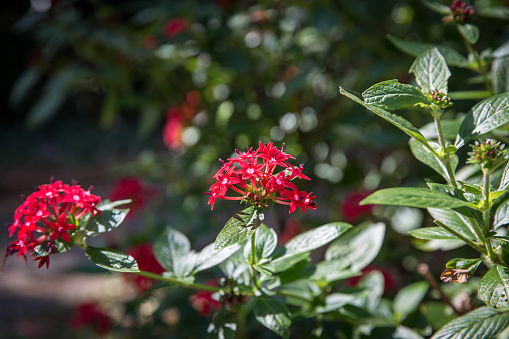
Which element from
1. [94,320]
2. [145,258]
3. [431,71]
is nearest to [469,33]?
[431,71]

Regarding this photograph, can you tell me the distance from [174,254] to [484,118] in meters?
0.52

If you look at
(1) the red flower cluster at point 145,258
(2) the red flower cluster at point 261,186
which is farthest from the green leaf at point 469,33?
(1) the red flower cluster at point 145,258

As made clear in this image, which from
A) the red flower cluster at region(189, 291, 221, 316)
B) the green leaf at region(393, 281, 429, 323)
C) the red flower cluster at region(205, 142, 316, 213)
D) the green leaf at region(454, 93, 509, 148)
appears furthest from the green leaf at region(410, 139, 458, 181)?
the red flower cluster at region(189, 291, 221, 316)

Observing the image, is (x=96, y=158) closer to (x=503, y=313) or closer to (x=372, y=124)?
(x=372, y=124)

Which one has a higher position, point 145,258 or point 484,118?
point 484,118

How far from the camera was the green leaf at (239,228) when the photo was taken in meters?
0.53

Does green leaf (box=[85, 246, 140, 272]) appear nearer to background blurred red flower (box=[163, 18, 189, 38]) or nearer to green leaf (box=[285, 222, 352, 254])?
green leaf (box=[285, 222, 352, 254])

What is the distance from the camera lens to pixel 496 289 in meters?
0.55

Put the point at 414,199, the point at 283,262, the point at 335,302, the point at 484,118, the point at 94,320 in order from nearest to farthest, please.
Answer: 1. the point at 414,199
2. the point at 484,118
3. the point at 283,262
4. the point at 335,302
5. the point at 94,320

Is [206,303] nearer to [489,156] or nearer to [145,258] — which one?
[145,258]

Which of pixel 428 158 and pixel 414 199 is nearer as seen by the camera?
pixel 414 199

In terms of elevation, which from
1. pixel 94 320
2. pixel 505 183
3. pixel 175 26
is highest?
pixel 505 183

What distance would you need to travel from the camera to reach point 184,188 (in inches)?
73.5

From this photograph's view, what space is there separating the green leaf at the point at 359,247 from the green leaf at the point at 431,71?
0.31 meters
